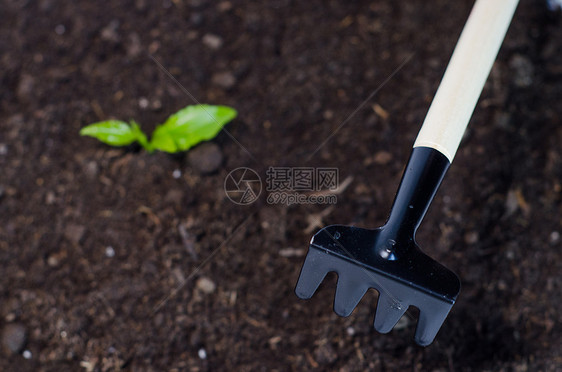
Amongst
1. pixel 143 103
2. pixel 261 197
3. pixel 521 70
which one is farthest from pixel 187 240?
pixel 521 70

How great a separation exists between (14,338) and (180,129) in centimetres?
73

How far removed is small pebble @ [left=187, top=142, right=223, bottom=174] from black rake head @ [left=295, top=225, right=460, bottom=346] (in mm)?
584

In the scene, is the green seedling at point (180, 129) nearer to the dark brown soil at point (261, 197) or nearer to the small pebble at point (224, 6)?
the dark brown soil at point (261, 197)

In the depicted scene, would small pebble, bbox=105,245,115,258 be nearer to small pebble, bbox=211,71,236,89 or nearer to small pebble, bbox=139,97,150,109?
small pebble, bbox=139,97,150,109

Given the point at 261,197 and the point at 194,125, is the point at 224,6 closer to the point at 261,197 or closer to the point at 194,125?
the point at 194,125

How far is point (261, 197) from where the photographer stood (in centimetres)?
151

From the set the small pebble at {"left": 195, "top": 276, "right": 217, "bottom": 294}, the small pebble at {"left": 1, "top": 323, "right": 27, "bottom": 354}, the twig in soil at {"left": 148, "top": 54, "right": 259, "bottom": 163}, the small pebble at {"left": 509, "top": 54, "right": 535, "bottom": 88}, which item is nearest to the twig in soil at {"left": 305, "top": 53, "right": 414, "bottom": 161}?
the twig in soil at {"left": 148, "top": 54, "right": 259, "bottom": 163}

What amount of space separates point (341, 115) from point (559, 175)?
687 mm

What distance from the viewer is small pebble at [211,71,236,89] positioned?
1693mm

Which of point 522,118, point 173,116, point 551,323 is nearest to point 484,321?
point 551,323

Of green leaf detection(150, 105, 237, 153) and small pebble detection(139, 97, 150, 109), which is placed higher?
green leaf detection(150, 105, 237, 153)

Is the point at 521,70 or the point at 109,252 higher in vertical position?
the point at 521,70

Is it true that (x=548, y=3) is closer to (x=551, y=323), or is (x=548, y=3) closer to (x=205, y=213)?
(x=551, y=323)

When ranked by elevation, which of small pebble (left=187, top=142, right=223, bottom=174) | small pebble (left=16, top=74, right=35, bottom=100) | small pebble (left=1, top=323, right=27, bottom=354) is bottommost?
small pebble (left=1, top=323, right=27, bottom=354)
